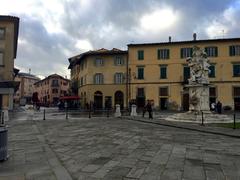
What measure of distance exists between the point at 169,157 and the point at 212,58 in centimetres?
4178

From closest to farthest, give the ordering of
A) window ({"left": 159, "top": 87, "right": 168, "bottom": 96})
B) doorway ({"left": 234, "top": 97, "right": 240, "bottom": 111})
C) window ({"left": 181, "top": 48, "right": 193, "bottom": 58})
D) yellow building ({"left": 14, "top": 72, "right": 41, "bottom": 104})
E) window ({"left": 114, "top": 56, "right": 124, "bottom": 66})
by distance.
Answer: doorway ({"left": 234, "top": 97, "right": 240, "bottom": 111})
window ({"left": 181, "top": 48, "right": 193, "bottom": 58})
window ({"left": 159, "top": 87, "right": 168, "bottom": 96})
window ({"left": 114, "top": 56, "right": 124, "bottom": 66})
yellow building ({"left": 14, "top": 72, "right": 41, "bottom": 104})

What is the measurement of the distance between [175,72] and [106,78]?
11648 mm

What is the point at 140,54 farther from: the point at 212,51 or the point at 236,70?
the point at 236,70

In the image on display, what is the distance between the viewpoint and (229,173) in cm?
621

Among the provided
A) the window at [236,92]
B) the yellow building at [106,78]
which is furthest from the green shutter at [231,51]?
the yellow building at [106,78]

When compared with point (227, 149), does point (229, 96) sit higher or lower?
higher

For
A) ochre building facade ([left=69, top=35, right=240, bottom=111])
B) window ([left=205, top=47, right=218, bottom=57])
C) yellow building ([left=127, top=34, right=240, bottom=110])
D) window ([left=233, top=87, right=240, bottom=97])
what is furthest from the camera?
window ([left=205, top=47, right=218, bottom=57])

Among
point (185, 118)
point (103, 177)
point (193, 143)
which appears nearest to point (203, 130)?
point (193, 143)

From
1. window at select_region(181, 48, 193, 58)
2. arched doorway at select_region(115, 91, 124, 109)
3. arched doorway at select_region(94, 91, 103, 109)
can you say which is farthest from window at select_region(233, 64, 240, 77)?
arched doorway at select_region(94, 91, 103, 109)

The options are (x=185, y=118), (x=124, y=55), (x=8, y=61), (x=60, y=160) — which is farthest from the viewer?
(x=124, y=55)

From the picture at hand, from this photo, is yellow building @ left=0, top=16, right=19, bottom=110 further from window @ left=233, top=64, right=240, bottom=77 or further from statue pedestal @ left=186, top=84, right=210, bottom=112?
window @ left=233, top=64, right=240, bottom=77

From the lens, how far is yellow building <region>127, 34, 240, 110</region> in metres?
45.9

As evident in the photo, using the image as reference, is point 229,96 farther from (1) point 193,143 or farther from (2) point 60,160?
(2) point 60,160

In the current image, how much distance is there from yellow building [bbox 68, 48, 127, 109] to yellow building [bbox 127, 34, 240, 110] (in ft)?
5.12
